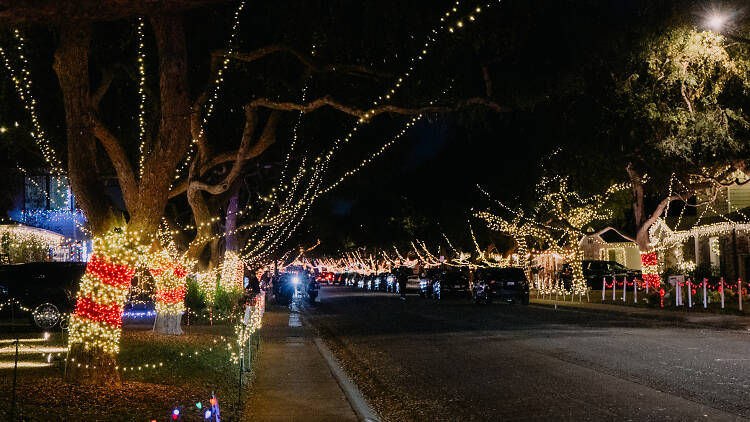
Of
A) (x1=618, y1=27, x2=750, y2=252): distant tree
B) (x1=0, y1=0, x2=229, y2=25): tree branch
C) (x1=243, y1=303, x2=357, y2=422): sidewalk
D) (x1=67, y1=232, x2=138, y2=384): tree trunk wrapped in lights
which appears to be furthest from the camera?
(x1=618, y1=27, x2=750, y2=252): distant tree

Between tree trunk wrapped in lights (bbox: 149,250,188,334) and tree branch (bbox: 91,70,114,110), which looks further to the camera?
tree trunk wrapped in lights (bbox: 149,250,188,334)

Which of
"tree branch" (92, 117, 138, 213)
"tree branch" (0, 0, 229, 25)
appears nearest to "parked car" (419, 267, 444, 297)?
"tree branch" (92, 117, 138, 213)

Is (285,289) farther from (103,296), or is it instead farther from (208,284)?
(103,296)

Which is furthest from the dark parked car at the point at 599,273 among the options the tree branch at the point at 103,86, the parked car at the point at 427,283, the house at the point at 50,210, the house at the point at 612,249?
the tree branch at the point at 103,86

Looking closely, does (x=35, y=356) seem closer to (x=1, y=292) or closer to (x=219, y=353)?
(x=219, y=353)

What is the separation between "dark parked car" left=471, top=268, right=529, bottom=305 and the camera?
120 feet

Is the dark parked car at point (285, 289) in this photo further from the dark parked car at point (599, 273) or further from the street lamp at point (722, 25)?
the street lamp at point (722, 25)

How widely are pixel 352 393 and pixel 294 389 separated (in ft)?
2.86

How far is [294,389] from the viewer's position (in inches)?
468

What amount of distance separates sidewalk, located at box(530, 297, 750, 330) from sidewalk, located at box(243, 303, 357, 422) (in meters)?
11.3

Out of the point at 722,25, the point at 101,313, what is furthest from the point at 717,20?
the point at 101,313

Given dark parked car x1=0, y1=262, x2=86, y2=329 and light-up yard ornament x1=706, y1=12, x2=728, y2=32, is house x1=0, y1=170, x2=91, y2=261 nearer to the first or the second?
dark parked car x1=0, y1=262, x2=86, y2=329

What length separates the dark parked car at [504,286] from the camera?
120ft

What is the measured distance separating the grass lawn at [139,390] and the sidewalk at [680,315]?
13593 millimetres
